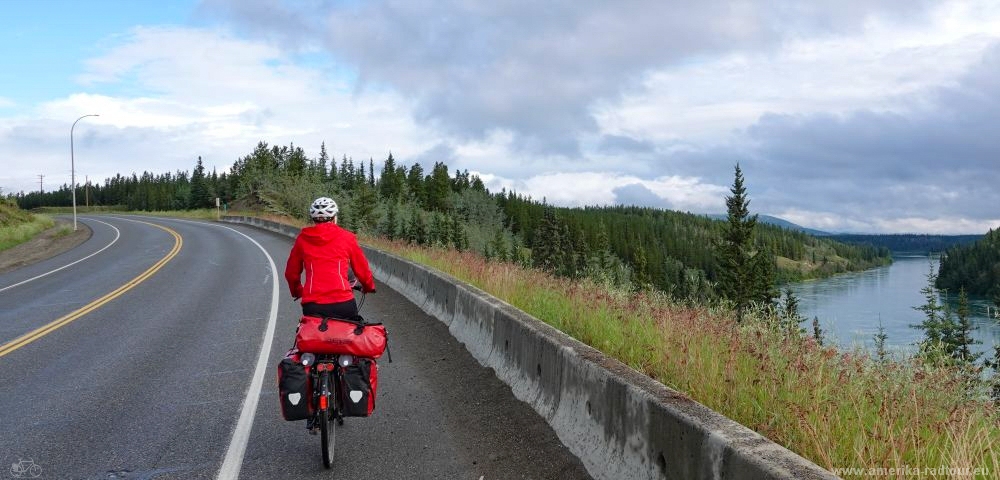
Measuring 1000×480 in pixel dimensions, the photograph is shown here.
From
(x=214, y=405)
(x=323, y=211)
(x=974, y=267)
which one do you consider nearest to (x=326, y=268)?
(x=323, y=211)

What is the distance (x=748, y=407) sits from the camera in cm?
436

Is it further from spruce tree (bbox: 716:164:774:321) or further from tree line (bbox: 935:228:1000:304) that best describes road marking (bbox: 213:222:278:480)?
tree line (bbox: 935:228:1000:304)

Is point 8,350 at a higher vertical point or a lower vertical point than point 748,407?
lower

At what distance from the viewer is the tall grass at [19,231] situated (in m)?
31.9

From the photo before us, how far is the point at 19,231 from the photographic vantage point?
3494cm

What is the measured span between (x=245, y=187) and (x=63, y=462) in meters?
83.8

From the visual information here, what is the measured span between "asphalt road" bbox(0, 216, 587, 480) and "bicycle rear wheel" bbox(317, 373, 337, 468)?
0.41 ft

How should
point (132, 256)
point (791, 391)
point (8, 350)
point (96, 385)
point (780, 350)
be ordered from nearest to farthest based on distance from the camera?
1. point (791, 391)
2. point (780, 350)
3. point (96, 385)
4. point (8, 350)
5. point (132, 256)

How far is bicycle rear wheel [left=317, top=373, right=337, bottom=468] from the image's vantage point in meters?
4.86

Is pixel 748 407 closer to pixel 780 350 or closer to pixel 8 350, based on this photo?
pixel 780 350

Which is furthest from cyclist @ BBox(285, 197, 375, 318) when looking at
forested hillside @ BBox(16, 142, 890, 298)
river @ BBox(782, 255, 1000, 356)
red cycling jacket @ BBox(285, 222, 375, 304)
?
forested hillside @ BBox(16, 142, 890, 298)

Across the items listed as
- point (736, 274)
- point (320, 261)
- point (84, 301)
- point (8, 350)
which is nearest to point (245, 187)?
point (736, 274)

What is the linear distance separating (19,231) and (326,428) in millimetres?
38464

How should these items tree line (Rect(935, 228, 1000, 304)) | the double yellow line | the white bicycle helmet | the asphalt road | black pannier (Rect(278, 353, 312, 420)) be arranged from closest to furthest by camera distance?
black pannier (Rect(278, 353, 312, 420))
the asphalt road
the white bicycle helmet
the double yellow line
tree line (Rect(935, 228, 1000, 304))
